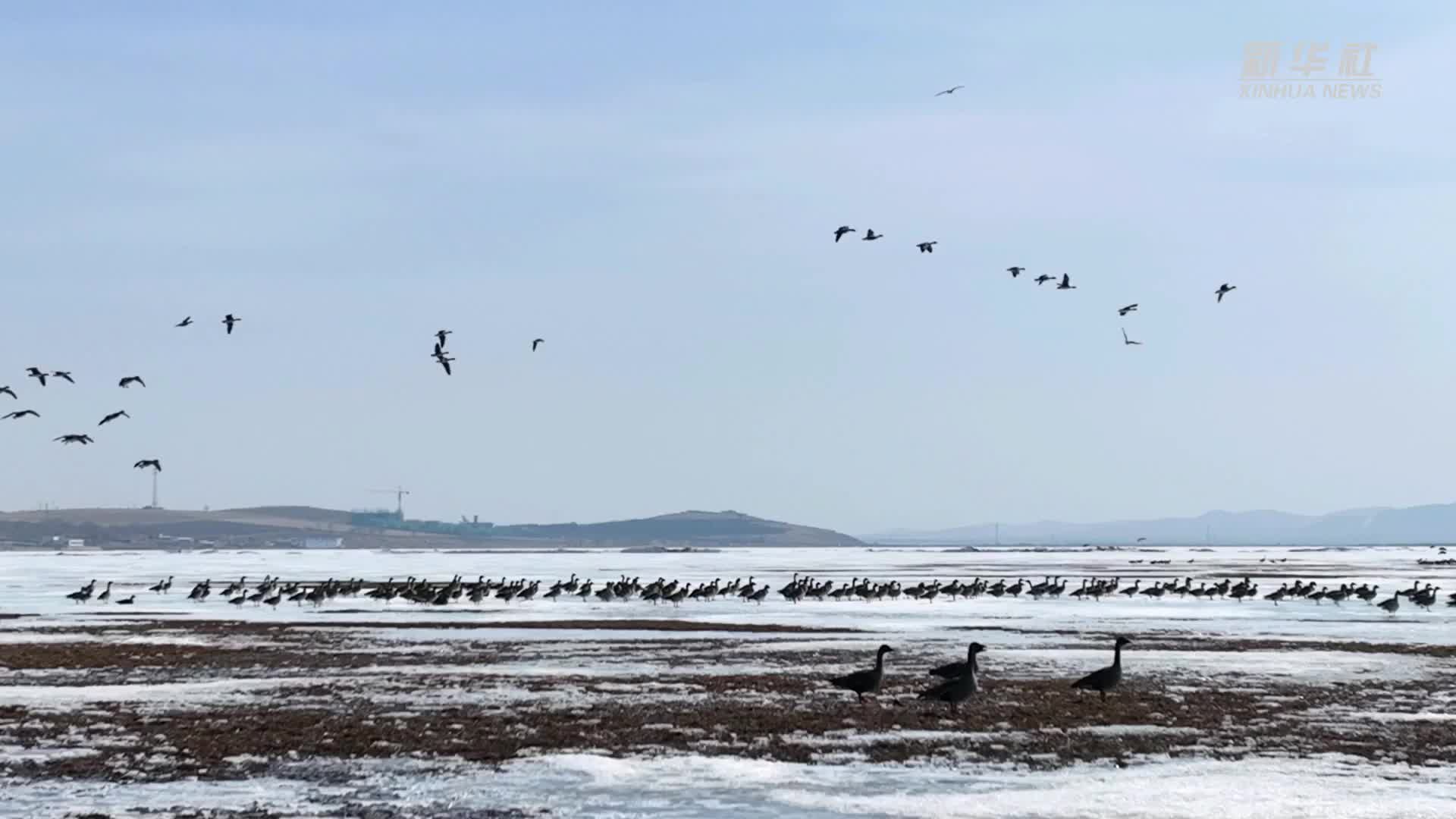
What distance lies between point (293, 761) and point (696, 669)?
10.7 meters

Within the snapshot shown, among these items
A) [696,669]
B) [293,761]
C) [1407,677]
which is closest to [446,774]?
[293,761]

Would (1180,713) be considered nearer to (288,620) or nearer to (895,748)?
(895,748)

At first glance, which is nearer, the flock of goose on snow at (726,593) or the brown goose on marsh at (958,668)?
the brown goose on marsh at (958,668)

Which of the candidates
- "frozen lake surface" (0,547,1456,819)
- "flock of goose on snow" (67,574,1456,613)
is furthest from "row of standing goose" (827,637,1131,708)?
"flock of goose on snow" (67,574,1456,613)

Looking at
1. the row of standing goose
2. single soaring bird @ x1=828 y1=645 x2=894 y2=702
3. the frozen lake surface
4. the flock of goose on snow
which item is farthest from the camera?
the flock of goose on snow

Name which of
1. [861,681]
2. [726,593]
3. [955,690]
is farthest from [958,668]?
[726,593]

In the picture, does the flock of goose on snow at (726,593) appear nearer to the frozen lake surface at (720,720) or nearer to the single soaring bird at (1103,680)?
the frozen lake surface at (720,720)

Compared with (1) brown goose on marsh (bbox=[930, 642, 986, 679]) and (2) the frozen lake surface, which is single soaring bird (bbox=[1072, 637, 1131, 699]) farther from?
(1) brown goose on marsh (bbox=[930, 642, 986, 679])

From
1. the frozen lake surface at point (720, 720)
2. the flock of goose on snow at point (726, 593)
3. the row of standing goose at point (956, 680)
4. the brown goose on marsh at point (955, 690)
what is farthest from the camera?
the flock of goose on snow at point (726, 593)

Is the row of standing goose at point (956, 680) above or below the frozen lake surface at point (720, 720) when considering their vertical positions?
above

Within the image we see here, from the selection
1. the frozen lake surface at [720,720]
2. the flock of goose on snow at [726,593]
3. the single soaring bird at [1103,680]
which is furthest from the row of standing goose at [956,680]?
the flock of goose on snow at [726,593]

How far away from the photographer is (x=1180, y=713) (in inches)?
797

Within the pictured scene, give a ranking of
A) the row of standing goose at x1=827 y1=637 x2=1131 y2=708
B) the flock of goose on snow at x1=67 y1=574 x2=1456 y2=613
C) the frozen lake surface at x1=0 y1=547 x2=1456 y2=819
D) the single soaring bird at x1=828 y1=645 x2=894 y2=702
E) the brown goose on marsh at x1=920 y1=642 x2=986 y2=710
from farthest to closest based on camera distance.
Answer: the flock of goose on snow at x1=67 y1=574 x2=1456 y2=613
the single soaring bird at x1=828 y1=645 x2=894 y2=702
the row of standing goose at x1=827 y1=637 x2=1131 y2=708
the brown goose on marsh at x1=920 y1=642 x2=986 y2=710
the frozen lake surface at x1=0 y1=547 x2=1456 y2=819

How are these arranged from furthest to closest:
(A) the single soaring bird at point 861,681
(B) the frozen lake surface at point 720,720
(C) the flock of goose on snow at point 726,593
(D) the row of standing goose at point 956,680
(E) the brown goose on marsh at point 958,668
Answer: (C) the flock of goose on snow at point 726,593
(A) the single soaring bird at point 861,681
(E) the brown goose on marsh at point 958,668
(D) the row of standing goose at point 956,680
(B) the frozen lake surface at point 720,720
